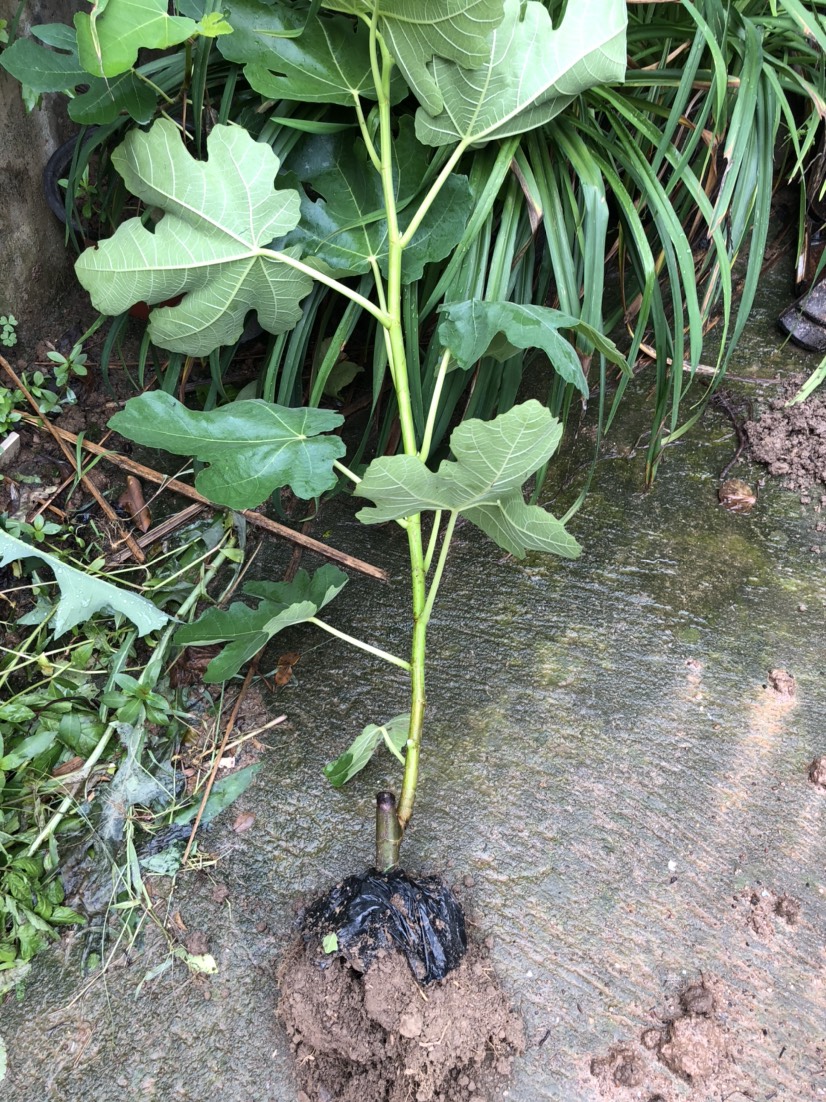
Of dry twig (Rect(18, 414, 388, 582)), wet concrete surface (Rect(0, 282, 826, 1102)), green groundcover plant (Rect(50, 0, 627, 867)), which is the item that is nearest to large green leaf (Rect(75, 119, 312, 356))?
green groundcover plant (Rect(50, 0, 627, 867))

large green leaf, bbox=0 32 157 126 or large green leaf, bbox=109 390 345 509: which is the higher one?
large green leaf, bbox=0 32 157 126

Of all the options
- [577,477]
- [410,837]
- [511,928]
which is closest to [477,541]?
[577,477]

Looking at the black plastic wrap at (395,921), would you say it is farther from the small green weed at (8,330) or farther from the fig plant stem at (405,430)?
the small green weed at (8,330)

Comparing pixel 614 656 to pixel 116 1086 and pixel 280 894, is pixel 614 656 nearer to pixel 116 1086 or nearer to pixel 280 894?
pixel 280 894

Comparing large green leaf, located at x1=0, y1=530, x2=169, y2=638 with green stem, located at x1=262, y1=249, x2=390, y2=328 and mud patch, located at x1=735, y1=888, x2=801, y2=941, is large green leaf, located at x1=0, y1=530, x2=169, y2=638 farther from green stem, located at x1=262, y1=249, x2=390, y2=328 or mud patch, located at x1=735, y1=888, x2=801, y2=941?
mud patch, located at x1=735, y1=888, x2=801, y2=941

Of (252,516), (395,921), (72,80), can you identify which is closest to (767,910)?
(395,921)

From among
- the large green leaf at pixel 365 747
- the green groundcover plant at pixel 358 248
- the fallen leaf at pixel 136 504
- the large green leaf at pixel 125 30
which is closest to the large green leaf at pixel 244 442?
the green groundcover plant at pixel 358 248

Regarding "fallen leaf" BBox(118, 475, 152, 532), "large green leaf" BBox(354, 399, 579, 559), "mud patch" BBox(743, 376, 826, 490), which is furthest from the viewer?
"fallen leaf" BBox(118, 475, 152, 532)
